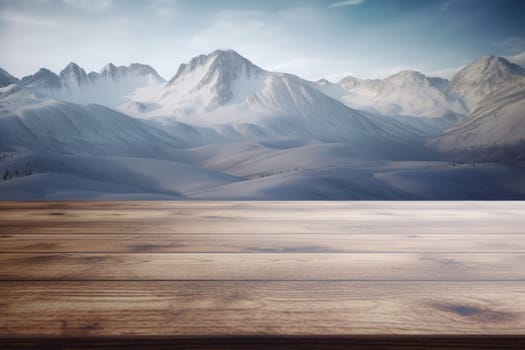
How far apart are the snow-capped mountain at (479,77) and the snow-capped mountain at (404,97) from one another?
357cm

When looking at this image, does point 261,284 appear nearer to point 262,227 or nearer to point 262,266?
point 262,266

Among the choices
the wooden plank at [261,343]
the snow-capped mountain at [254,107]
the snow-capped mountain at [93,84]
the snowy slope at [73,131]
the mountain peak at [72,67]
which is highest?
the mountain peak at [72,67]

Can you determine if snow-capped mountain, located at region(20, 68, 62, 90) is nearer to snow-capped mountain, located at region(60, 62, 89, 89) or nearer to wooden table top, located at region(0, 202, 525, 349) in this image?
snow-capped mountain, located at region(60, 62, 89, 89)

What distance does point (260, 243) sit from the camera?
3.31ft

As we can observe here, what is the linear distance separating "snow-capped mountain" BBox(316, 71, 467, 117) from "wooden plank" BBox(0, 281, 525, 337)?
297 feet

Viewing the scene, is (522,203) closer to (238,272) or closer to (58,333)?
(238,272)

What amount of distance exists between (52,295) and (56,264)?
0.19 m

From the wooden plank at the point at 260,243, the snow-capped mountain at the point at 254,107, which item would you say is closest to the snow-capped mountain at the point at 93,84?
the snow-capped mountain at the point at 254,107

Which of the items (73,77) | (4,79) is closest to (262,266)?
(4,79)

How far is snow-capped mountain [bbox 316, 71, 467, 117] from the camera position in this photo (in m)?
92.2

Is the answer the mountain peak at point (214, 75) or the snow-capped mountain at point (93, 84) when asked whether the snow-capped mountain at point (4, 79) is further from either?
the mountain peak at point (214, 75)

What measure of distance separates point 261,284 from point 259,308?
0.11 metres

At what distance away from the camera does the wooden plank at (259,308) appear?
50cm

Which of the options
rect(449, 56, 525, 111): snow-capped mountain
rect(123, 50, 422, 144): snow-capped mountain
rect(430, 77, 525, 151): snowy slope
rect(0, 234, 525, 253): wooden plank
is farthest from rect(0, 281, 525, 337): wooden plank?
rect(449, 56, 525, 111): snow-capped mountain
